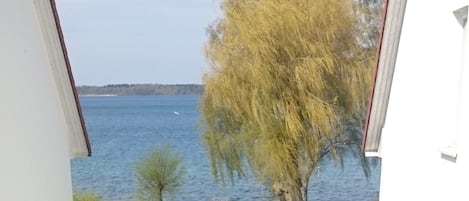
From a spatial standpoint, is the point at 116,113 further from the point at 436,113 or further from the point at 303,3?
the point at 436,113

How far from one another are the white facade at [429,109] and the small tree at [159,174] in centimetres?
594

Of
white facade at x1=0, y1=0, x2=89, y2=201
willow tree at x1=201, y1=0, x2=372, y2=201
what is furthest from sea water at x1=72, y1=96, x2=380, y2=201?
white facade at x1=0, y1=0, x2=89, y2=201

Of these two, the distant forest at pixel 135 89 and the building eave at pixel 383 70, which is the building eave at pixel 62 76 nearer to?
the building eave at pixel 383 70

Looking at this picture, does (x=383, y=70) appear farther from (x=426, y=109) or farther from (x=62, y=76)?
(x=62, y=76)

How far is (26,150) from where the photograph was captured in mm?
3896

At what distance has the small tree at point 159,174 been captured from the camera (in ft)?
34.3

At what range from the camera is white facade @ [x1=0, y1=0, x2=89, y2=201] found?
3.51 metres

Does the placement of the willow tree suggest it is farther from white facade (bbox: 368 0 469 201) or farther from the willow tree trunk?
white facade (bbox: 368 0 469 201)

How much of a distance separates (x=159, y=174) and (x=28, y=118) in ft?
22.5

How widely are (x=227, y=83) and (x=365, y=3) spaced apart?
2.88 metres

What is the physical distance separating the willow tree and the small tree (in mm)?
1291

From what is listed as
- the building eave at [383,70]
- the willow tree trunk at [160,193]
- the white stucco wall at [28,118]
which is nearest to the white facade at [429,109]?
the building eave at [383,70]

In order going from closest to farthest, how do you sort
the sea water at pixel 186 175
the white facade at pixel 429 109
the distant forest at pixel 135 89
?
the white facade at pixel 429 109, the sea water at pixel 186 175, the distant forest at pixel 135 89

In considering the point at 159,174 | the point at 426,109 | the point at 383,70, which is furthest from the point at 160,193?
the point at 426,109
